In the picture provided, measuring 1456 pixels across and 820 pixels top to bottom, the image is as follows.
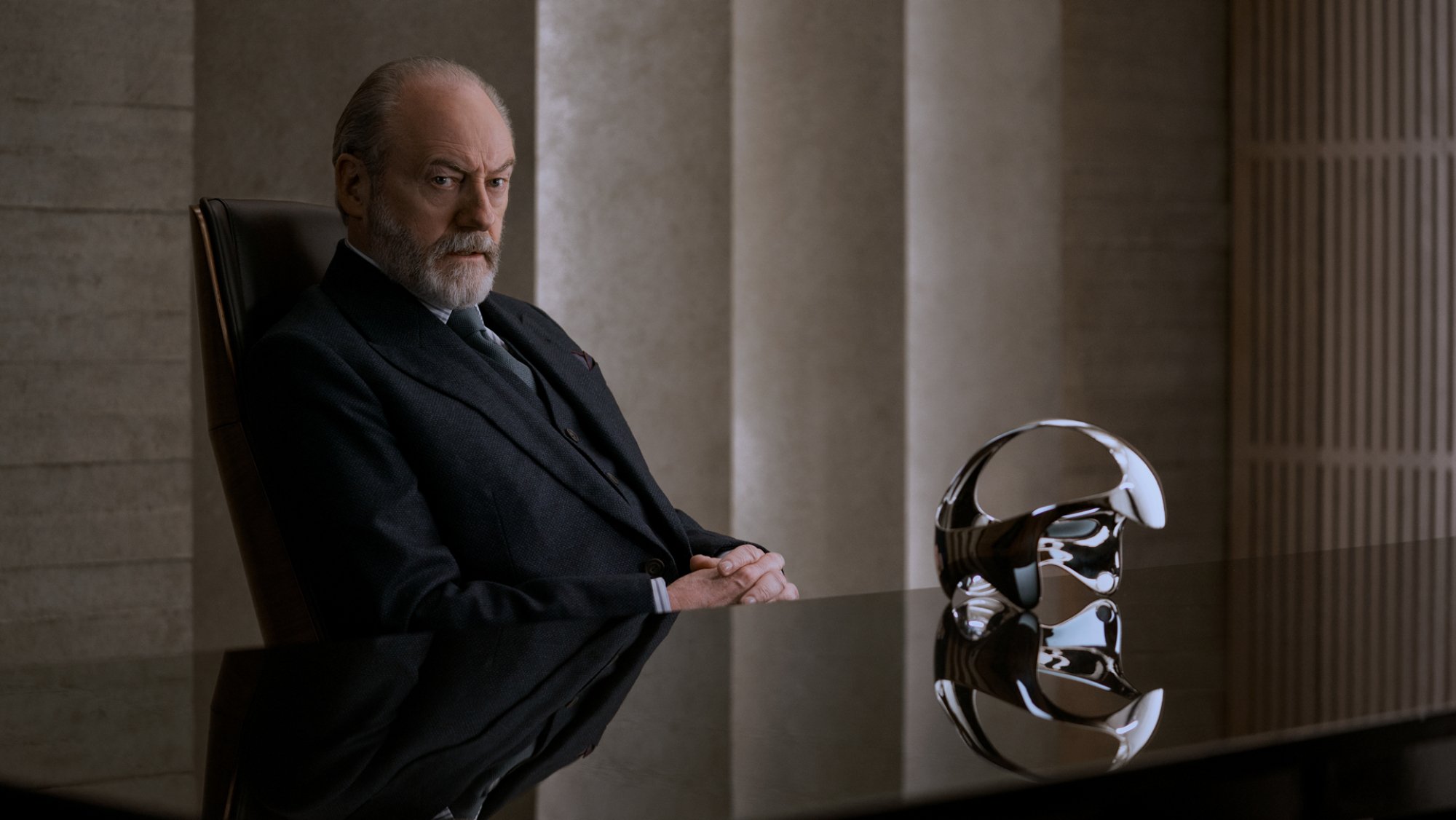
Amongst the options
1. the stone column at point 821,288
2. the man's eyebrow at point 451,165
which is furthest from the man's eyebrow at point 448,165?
the stone column at point 821,288

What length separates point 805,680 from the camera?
3.85 ft

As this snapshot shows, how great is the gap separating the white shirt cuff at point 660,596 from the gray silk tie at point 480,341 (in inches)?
18.9

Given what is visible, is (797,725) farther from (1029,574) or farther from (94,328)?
(94,328)

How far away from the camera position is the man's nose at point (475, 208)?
2395 millimetres

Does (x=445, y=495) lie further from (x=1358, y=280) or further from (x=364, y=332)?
(x=1358, y=280)

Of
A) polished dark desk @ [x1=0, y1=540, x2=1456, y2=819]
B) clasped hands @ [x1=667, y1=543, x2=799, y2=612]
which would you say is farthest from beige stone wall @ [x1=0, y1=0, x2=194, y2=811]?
polished dark desk @ [x1=0, y1=540, x2=1456, y2=819]

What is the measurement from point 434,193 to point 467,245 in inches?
4.0

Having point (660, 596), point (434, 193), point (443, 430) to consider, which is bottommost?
point (660, 596)

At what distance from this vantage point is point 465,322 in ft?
7.97

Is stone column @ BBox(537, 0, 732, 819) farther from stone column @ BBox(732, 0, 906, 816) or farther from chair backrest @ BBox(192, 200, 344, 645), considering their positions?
chair backrest @ BBox(192, 200, 344, 645)

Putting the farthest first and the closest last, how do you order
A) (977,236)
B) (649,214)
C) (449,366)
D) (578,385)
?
(977,236) → (649,214) → (578,385) → (449,366)

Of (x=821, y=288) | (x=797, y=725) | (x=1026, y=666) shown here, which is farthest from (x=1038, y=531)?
(x=821, y=288)

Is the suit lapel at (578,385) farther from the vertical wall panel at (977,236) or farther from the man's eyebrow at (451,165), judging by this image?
the vertical wall panel at (977,236)

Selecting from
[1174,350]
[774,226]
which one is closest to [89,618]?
[774,226]
